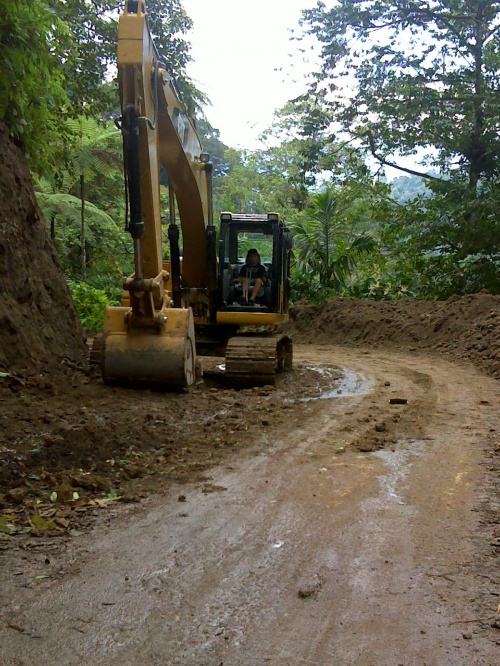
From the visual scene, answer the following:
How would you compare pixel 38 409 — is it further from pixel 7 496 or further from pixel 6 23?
pixel 6 23

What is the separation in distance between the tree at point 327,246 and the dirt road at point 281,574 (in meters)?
16.3

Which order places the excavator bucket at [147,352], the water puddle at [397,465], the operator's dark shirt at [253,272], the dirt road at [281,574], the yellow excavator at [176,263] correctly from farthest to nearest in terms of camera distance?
1. the operator's dark shirt at [253,272]
2. the excavator bucket at [147,352]
3. the yellow excavator at [176,263]
4. the water puddle at [397,465]
5. the dirt road at [281,574]

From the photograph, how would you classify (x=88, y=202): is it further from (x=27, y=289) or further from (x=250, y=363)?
(x=250, y=363)

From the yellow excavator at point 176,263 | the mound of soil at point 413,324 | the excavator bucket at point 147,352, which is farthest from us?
the mound of soil at point 413,324

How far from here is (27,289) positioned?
9.09 m

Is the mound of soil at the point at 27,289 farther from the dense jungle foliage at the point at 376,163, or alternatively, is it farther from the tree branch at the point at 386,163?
the tree branch at the point at 386,163

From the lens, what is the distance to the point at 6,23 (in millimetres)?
8078

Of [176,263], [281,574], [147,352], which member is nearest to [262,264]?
[176,263]

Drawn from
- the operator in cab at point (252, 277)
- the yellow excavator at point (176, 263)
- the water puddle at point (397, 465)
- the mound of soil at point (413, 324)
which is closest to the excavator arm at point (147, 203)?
the yellow excavator at point (176, 263)

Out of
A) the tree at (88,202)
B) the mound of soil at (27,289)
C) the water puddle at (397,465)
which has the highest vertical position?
the tree at (88,202)

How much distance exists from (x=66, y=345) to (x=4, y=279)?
143 centimetres

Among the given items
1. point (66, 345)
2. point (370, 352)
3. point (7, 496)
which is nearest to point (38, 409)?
point (7, 496)

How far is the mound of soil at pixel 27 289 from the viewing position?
27.3 feet

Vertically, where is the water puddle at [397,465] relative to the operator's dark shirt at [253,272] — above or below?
below
